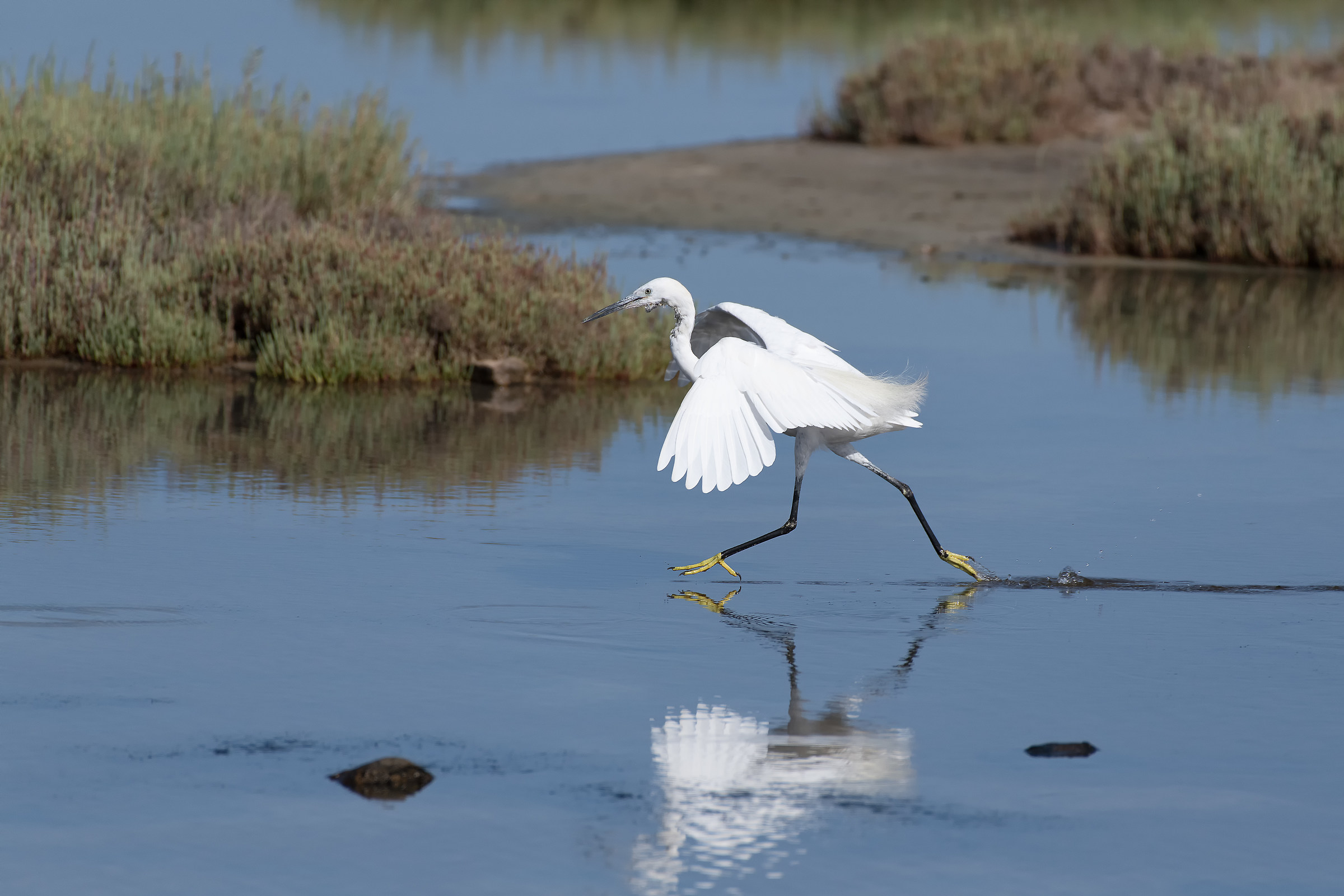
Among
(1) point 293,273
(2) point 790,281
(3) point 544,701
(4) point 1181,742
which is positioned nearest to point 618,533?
(3) point 544,701

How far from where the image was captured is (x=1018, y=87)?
24094mm

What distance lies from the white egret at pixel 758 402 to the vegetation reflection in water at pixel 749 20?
32.3 meters

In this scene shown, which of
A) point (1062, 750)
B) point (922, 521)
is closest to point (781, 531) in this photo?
point (922, 521)

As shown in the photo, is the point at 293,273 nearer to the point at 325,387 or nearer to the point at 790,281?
the point at 325,387

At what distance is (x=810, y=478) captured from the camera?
10.4 meters

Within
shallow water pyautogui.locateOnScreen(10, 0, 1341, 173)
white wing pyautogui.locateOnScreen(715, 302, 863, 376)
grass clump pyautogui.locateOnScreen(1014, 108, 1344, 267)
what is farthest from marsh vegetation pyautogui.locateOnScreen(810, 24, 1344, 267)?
white wing pyautogui.locateOnScreen(715, 302, 863, 376)

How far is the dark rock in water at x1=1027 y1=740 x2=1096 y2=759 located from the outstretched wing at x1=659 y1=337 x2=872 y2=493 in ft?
5.89

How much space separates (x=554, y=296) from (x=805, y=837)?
753cm

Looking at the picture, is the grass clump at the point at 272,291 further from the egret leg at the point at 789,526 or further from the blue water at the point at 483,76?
the blue water at the point at 483,76

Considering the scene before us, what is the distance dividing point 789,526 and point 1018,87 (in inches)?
667

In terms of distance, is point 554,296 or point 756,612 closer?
point 756,612

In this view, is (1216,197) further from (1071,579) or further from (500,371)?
(1071,579)

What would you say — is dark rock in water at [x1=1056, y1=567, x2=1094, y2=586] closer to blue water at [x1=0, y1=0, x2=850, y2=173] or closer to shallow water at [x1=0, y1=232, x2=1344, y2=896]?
shallow water at [x1=0, y1=232, x2=1344, y2=896]

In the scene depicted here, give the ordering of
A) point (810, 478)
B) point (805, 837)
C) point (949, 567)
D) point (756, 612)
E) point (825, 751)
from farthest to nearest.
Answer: point (810, 478) → point (949, 567) → point (756, 612) → point (825, 751) → point (805, 837)
